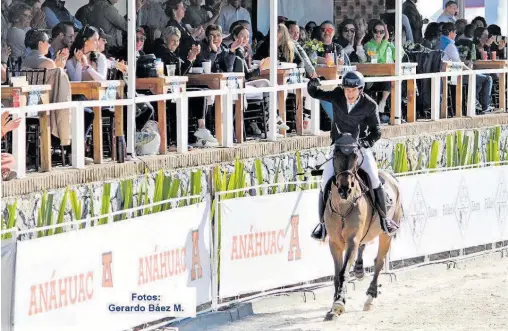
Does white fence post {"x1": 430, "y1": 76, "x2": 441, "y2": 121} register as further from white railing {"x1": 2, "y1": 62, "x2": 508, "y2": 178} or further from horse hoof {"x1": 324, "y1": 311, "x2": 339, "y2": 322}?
horse hoof {"x1": 324, "y1": 311, "x2": 339, "y2": 322}

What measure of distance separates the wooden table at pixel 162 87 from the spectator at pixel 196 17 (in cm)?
349

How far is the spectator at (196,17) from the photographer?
2119 centimetres

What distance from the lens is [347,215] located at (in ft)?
52.6

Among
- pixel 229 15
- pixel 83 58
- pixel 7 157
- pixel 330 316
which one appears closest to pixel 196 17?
pixel 229 15

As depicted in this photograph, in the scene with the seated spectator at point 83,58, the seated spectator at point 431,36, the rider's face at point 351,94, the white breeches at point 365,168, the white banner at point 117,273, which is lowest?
the white banner at point 117,273

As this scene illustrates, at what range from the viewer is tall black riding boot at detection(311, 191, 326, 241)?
16172 mm

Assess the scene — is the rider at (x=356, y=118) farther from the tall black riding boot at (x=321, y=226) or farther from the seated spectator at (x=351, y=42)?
the seated spectator at (x=351, y=42)

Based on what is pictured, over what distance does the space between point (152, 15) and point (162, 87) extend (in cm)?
348

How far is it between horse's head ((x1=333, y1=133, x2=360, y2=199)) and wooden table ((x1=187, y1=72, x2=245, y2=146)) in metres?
2.87

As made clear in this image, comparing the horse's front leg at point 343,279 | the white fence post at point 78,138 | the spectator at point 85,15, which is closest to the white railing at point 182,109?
the white fence post at point 78,138

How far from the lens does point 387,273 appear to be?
61.6 ft

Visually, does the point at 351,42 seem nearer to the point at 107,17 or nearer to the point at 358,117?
the point at 107,17

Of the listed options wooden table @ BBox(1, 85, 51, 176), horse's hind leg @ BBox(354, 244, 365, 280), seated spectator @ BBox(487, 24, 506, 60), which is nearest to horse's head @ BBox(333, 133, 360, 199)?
horse's hind leg @ BBox(354, 244, 365, 280)

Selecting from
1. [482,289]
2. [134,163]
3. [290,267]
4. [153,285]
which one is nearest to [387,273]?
[482,289]
